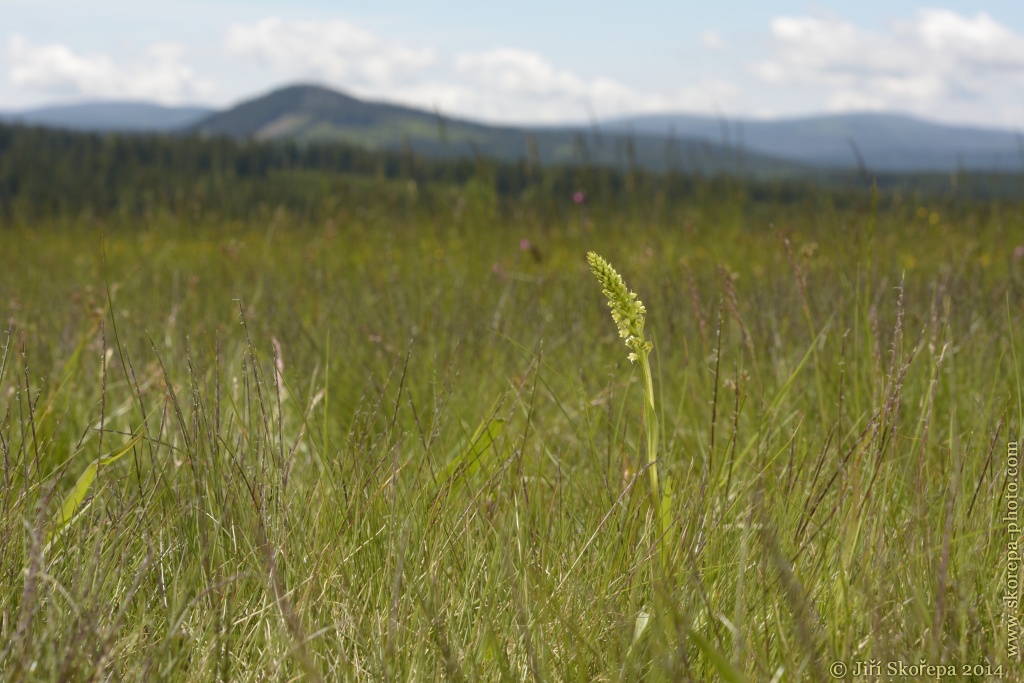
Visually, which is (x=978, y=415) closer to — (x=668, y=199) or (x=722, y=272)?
(x=722, y=272)

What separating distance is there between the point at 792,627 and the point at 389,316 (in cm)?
251

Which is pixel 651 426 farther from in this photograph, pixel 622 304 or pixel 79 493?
pixel 79 493

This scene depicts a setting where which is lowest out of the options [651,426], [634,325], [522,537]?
[522,537]

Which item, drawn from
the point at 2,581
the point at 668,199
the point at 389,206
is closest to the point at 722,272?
the point at 2,581

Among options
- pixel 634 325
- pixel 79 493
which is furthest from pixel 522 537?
pixel 79 493

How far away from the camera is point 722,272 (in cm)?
176

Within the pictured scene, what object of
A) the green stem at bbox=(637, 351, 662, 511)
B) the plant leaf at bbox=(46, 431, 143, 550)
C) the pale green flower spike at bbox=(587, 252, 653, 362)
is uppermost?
the pale green flower spike at bbox=(587, 252, 653, 362)

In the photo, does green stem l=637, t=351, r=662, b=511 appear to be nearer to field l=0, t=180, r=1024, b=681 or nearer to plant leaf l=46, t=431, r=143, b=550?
field l=0, t=180, r=1024, b=681

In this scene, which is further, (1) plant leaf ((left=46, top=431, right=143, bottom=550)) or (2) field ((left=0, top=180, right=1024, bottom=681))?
(1) plant leaf ((left=46, top=431, right=143, bottom=550))

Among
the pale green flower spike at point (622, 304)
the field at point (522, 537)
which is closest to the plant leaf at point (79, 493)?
the field at point (522, 537)

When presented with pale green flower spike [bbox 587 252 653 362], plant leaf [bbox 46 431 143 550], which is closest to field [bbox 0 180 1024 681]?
plant leaf [bbox 46 431 143 550]

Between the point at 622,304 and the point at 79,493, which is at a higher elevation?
the point at 622,304

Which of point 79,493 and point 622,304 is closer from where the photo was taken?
point 622,304

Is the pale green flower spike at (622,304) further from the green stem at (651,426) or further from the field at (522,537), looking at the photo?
the field at (522,537)
